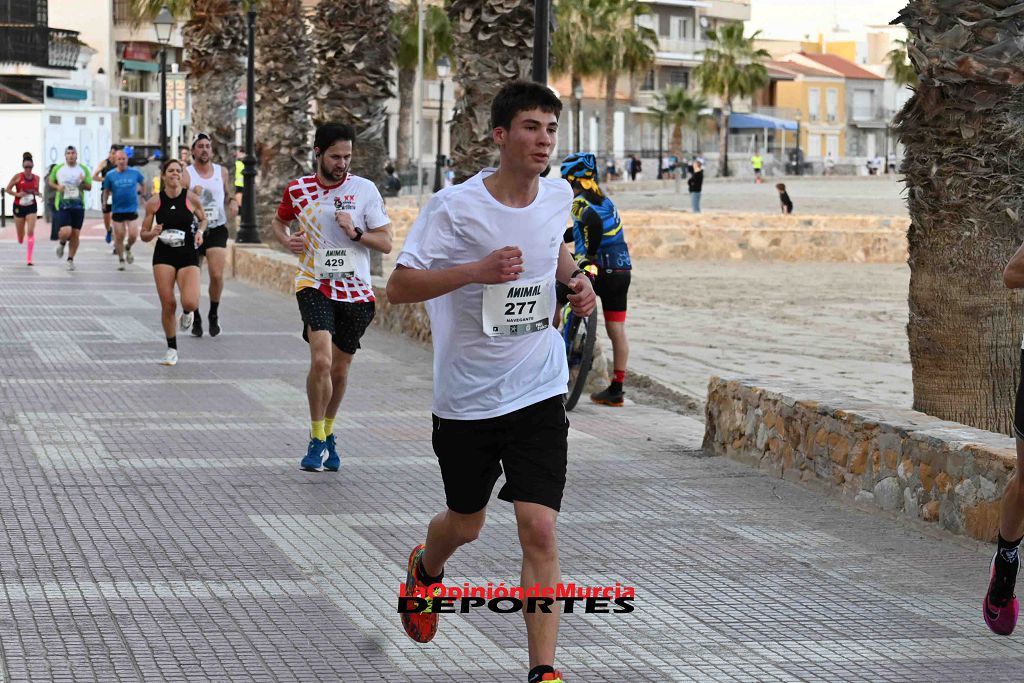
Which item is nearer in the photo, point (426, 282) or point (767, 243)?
point (426, 282)

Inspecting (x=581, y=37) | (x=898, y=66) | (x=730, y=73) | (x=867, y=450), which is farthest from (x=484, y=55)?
(x=898, y=66)

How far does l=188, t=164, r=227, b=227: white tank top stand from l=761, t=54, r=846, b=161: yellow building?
342ft

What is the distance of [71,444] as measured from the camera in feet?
30.6

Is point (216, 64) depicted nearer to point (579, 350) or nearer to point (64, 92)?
point (579, 350)

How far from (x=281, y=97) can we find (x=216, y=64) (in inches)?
86.9

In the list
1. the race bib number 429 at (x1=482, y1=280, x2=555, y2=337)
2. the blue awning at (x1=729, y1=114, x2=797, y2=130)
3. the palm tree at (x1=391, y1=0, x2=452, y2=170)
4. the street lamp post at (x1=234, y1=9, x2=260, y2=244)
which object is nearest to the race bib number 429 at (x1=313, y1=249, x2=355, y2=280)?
the race bib number 429 at (x1=482, y1=280, x2=555, y2=337)

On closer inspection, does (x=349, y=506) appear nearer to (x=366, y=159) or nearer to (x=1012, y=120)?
(x=1012, y=120)

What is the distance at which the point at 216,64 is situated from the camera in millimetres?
30156

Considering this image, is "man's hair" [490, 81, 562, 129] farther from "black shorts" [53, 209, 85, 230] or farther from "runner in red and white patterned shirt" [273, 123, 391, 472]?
"black shorts" [53, 209, 85, 230]

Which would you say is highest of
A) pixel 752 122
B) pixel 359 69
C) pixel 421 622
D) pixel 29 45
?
→ pixel 29 45

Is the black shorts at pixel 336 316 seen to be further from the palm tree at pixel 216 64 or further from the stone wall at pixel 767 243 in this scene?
the stone wall at pixel 767 243

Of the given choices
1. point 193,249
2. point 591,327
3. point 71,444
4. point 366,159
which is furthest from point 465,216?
point 366,159

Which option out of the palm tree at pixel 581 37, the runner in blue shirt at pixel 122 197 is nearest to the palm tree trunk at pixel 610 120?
the palm tree at pixel 581 37

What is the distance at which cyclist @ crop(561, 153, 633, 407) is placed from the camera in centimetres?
1128
